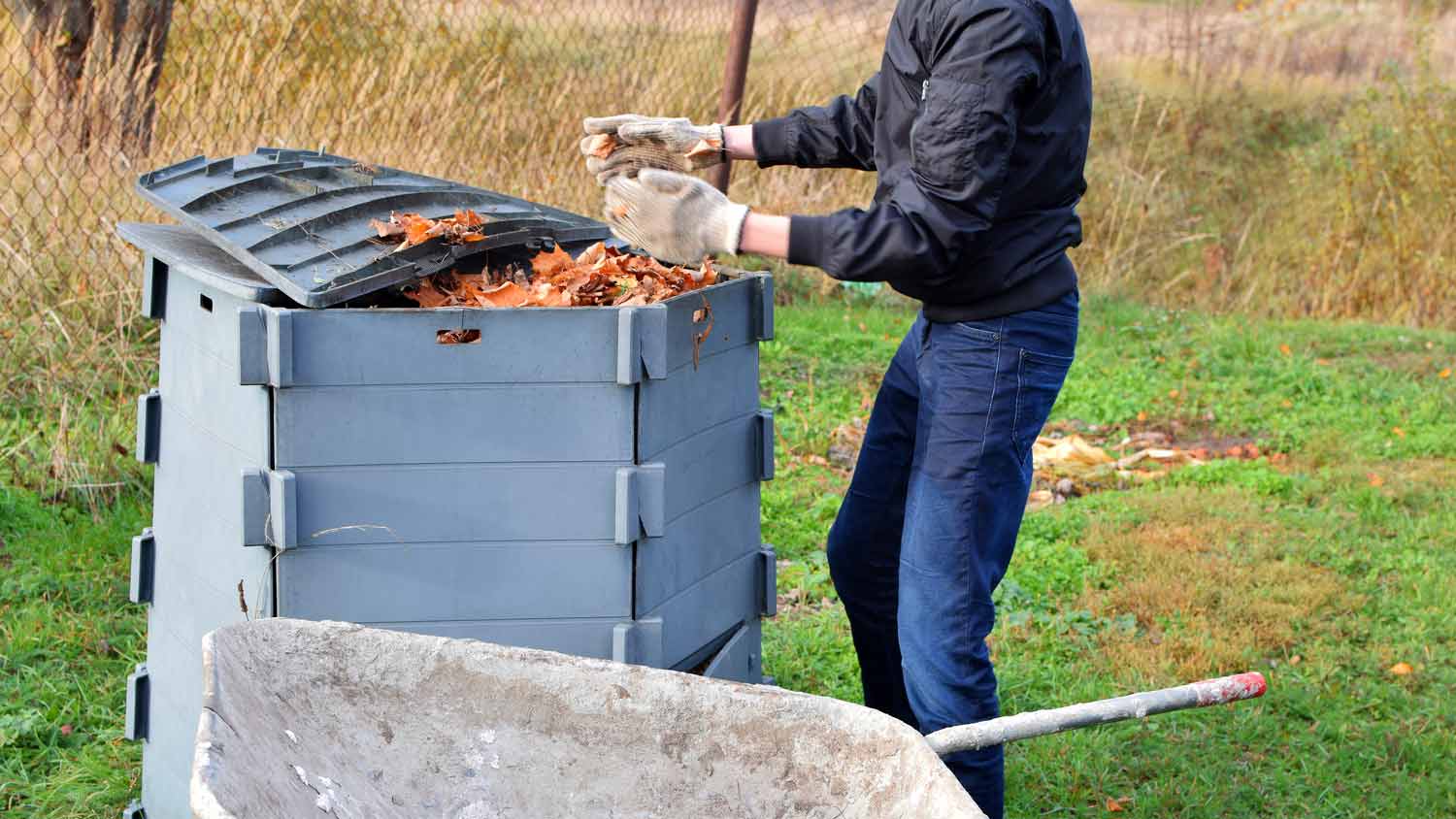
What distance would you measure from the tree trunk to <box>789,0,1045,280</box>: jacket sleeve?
444 cm

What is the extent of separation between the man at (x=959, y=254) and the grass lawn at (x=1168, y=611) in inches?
42.1

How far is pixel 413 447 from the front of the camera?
7.98ft

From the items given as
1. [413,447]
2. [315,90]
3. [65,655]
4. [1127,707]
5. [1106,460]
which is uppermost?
[315,90]

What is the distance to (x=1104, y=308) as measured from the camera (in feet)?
28.3

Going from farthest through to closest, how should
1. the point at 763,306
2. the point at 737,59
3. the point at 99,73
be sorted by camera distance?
the point at 737,59 → the point at 99,73 → the point at 763,306

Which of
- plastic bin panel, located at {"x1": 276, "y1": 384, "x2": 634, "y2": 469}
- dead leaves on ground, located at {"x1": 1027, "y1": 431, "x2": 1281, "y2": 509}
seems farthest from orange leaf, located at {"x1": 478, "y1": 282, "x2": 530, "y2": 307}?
dead leaves on ground, located at {"x1": 1027, "y1": 431, "x2": 1281, "y2": 509}

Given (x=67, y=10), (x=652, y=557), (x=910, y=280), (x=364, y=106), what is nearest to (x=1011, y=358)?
(x=910, y=280)

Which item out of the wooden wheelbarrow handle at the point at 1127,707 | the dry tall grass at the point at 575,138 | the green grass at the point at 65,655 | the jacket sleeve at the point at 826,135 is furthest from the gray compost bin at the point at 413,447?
the dry tall grass at the point at 575,138

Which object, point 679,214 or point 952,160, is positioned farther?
point 679,214

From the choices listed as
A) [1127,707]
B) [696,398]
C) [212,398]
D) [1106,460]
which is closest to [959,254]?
[696,398]

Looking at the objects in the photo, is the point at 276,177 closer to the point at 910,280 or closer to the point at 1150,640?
the point at 910,280

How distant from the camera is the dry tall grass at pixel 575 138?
552 centimetres

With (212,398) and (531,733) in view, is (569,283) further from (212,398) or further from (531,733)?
(531,733)

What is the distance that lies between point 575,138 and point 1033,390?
527 cm
